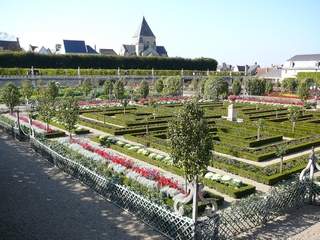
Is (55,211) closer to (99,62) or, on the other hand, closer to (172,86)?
(172,86)

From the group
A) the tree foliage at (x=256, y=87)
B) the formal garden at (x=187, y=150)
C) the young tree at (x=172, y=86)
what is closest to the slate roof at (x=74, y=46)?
the young tree at (x=172, y=86)

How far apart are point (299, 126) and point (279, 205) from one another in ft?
59.5

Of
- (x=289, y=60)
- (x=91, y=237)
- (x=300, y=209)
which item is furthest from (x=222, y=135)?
(x=289, y=60)

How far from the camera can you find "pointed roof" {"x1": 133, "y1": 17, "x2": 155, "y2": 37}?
426 ft

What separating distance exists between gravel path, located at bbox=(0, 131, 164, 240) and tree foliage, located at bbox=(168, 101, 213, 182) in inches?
111

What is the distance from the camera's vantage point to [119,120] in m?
33.6

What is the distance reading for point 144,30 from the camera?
13075 cm

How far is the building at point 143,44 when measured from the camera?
126m

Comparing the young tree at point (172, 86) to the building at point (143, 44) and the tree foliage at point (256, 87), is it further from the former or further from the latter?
the building at point (143, 44)

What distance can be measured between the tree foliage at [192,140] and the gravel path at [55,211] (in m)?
2.81

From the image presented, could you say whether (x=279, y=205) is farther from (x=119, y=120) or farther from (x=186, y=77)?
(x=186, y=77)

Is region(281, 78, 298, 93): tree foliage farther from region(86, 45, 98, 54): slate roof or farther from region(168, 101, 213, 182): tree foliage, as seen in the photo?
region(86, 45, 98, 54): slate roof

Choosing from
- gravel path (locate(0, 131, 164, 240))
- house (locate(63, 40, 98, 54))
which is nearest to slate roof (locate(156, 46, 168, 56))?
house (locate(63, 40, 98, 54))

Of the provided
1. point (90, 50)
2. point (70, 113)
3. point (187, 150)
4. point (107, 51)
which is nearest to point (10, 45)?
point (90, 50)
